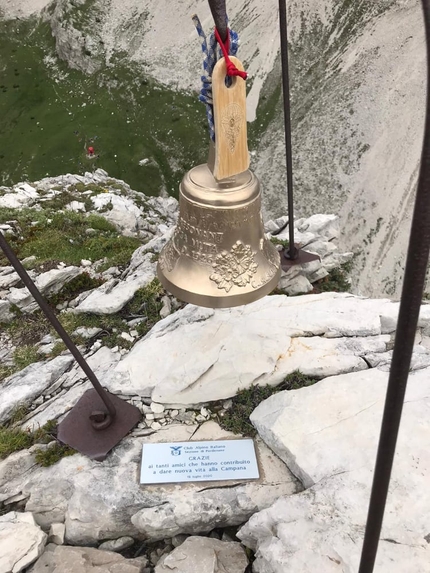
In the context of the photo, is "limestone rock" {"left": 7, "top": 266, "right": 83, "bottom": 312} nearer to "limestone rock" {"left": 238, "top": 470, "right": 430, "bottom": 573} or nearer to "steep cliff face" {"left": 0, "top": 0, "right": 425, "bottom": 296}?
"limestone rock" {"left": 238, "top": 470, "right": 430, "bottom": 573}

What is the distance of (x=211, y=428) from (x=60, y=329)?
7.36 feet

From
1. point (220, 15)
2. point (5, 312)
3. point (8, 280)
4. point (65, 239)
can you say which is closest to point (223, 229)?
point (220, 15)

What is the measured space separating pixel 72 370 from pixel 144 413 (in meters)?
1.42

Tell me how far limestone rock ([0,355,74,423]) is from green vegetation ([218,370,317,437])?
2.48m

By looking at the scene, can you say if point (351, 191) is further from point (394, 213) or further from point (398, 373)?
point (398, 373)

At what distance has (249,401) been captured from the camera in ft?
17.5

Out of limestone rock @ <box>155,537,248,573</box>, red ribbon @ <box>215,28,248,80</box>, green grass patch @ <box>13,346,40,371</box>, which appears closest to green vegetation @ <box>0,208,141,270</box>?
green grass patch @ <box>13,346,40,371</box>

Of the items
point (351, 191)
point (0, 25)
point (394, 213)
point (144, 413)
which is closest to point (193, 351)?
point (144, 413)

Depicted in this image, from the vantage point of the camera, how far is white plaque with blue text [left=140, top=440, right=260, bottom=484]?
4633mm

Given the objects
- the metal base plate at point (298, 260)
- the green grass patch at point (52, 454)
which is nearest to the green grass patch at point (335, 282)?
the metal base plate at point (298, 260)

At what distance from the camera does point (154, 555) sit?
4.36 m

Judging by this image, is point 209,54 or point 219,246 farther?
point 219,246

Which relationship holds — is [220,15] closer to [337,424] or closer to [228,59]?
[228,59]

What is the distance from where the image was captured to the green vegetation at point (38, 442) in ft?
16.0
